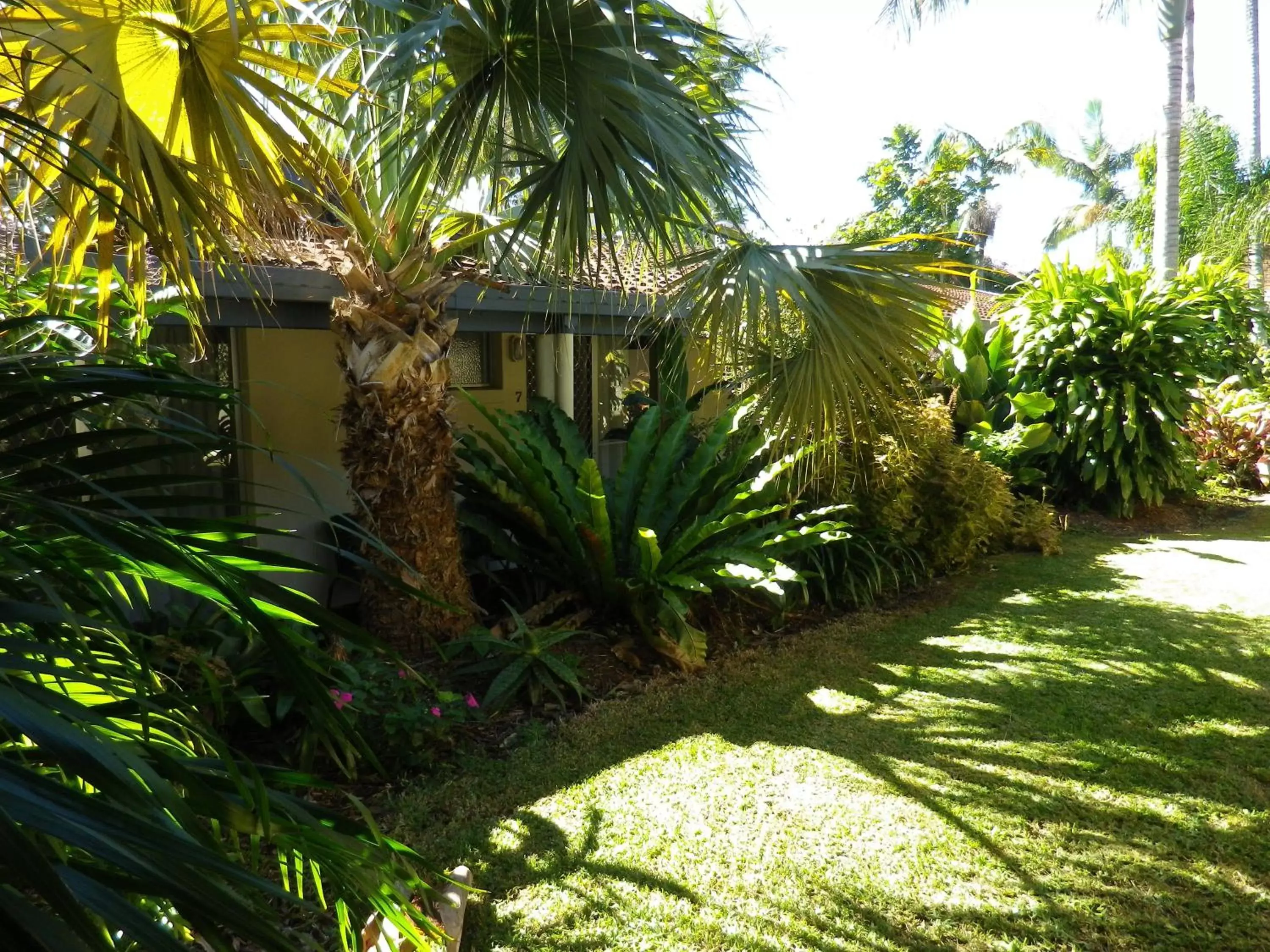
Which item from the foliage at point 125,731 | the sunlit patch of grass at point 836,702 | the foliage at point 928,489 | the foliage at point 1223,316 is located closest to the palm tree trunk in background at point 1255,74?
the foliage at point 1223,316

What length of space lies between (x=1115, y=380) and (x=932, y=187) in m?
23.1

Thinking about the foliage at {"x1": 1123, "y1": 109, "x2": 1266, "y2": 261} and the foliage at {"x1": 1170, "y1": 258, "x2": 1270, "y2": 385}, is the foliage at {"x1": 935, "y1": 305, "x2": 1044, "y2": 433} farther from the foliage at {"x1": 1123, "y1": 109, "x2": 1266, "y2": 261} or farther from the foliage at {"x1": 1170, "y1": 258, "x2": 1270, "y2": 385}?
the foliage at {"x1": 1123, "y1": 109, "x2": 1266, "y2": 261}

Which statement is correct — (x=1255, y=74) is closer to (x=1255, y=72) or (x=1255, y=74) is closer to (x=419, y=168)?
(x=1255, y=72)

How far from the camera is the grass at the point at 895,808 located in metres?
3.28

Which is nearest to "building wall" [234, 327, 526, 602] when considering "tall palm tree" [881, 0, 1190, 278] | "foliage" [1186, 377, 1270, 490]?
"tall palm tree" [881, 0, 1190, 278]

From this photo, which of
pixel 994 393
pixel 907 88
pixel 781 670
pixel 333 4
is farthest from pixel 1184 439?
pixel 333 4

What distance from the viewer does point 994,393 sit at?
12.1 metres

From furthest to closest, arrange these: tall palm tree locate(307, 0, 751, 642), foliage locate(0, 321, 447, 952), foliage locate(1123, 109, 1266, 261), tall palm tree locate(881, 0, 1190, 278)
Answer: foliage locate(1123, 109, 1266, 261), tall palm tree locate(881, 0, 1190, 278), tall palm tree locate(307, 0, 751, 642), foliage locate(0, 321, 447, 952)

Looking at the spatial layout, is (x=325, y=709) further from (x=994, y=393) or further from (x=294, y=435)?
(x=994, y=393)

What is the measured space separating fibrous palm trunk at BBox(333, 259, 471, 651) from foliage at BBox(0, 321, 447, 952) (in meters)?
3.40

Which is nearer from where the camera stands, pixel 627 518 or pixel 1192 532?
pixel 627 518

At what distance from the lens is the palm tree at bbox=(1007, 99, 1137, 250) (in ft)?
130

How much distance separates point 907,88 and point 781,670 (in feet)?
34.5

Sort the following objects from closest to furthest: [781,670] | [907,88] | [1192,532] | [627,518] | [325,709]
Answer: [325,709]
[781,670]
[627,518]
[1192,532]
[907,88]
